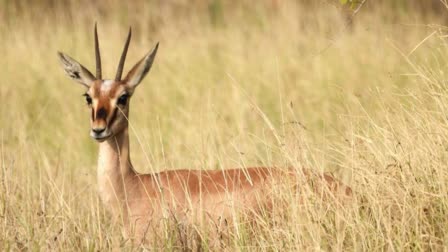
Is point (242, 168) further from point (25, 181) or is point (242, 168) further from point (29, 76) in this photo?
point (29, 76)

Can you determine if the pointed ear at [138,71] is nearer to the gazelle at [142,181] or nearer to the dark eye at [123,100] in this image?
the gazelle at [142,181]

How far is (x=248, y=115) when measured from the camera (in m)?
10.2

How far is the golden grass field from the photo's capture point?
5.31 metres

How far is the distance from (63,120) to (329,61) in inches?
117

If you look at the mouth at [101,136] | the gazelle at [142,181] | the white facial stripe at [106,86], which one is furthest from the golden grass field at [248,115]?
the white facial stripe at [106,86]

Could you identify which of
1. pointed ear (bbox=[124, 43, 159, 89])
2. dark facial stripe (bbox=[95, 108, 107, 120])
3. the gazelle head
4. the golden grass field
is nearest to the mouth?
the gazelle head

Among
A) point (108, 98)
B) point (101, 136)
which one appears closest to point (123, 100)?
point (108, 98)

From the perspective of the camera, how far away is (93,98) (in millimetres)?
6371

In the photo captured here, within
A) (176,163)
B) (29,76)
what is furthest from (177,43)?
(176,163)

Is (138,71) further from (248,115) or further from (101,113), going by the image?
(248,115)

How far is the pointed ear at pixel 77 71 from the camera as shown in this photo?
6695 millimetres

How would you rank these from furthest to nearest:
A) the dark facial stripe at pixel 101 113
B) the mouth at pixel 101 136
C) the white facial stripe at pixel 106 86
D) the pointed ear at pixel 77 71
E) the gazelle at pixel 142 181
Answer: the pointed ear at pixel 77 71 → the white facial stripe at pixel 106 86 → the dark facial stripe at pixel 101 113 → the mouth at pixel 101 136 → the gazelle at pixel 142 181

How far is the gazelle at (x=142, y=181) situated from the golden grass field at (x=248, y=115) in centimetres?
12

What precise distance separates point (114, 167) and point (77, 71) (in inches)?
26.7
